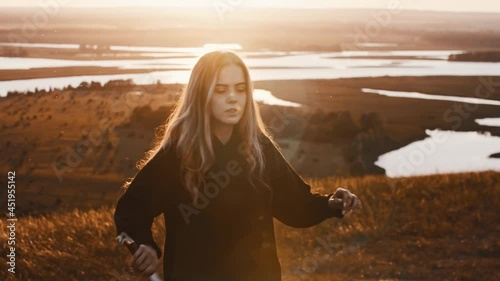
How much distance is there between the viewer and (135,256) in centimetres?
366

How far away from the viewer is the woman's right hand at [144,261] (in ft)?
12.0

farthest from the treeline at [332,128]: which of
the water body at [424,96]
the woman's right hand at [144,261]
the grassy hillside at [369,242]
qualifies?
the woman's right hand at [144,261]

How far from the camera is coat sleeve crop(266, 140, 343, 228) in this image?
4234mm

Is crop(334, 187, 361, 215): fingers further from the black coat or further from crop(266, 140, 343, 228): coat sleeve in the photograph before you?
the black coat

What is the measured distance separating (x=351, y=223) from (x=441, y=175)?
142 inches

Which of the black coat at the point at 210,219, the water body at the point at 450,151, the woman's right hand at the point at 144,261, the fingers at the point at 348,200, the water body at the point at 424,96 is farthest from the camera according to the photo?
the water body at the point at 424,96

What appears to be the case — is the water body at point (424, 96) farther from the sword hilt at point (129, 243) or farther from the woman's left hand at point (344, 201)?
the sword hilt at point (129, 243)

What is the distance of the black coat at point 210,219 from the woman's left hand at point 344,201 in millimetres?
366

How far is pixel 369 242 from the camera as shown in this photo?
33.7 feet

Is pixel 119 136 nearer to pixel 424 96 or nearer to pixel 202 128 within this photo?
pixel 424 96

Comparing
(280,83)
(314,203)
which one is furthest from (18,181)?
(280,83)

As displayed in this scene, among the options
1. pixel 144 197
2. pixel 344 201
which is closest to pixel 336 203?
pixel 344 201

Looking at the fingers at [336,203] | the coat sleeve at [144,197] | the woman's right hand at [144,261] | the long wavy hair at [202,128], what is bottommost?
the woman's right hand at [144,261]

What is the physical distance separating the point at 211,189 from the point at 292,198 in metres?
0.54
